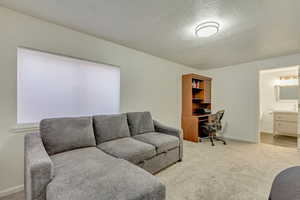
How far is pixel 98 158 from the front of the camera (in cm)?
155

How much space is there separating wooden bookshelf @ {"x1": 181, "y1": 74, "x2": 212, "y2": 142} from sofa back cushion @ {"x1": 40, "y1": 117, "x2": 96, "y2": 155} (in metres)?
2.80

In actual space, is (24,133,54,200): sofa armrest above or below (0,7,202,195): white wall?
below

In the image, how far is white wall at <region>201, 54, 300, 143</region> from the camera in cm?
386

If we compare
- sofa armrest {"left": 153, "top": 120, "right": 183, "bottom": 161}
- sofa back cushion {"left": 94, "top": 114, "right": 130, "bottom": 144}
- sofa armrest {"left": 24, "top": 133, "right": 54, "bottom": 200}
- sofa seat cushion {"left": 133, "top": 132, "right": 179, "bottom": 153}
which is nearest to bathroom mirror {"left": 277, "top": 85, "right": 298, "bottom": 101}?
sofa armrest {"left": 153, "top": 120, "right": 183, "bottom": 161}

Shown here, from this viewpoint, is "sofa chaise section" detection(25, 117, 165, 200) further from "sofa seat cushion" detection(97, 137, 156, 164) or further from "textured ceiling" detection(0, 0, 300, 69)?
"textured ceiling" detection(0, 0, 300, 69)

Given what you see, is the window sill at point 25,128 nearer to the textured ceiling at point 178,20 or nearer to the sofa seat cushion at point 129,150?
the sofa seat cushion at point 129,150

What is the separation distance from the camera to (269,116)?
195 inches

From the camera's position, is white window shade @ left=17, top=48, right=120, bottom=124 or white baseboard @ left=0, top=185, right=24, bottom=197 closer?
white baseboard @ left=0, top=185, right=24, bottom=197

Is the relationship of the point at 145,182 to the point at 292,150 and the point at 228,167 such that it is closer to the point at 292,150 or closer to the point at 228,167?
the point at 228,167

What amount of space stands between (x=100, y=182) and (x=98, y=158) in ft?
1.63

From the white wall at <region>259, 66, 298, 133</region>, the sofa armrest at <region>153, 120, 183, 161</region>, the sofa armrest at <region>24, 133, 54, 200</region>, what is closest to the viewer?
the sofa armrest at <region>24, 133, 54, 200</region>

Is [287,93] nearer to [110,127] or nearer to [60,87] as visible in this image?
[110,127]

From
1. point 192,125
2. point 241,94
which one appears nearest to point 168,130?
point 192,125

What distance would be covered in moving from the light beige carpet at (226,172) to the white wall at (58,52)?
2.00 feet
